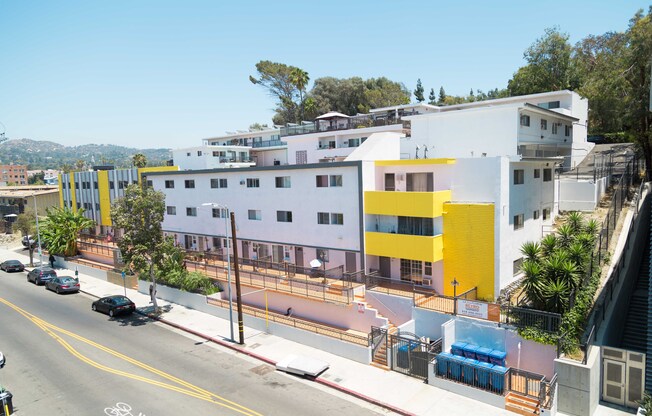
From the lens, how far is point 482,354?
842 inches

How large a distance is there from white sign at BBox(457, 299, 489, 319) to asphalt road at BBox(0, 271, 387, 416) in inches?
305

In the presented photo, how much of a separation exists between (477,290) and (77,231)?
151 feet

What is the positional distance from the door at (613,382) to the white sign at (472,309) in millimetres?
5661

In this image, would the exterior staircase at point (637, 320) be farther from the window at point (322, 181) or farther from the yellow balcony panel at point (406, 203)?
the window at point (322, 181)

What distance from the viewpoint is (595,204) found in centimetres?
3547

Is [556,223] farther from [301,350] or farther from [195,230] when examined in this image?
[195,230]

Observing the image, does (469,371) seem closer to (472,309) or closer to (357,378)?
(472,309)

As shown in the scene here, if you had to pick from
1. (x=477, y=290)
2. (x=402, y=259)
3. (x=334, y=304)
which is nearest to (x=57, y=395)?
(x=334, y=304)

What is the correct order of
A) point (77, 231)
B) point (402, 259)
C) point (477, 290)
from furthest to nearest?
point (77, 231) → point (402, 259) → point (477, 290)

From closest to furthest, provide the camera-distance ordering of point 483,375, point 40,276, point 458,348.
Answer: point 483,375, point 458,348, point 40,276

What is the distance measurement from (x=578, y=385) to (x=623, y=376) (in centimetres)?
219

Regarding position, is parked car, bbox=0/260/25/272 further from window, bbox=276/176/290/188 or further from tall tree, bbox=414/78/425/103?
tall tree, bbox=414/78/425/103

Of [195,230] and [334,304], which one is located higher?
[195,230]

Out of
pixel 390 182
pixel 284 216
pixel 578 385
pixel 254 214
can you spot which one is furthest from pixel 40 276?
pixel 578 385
